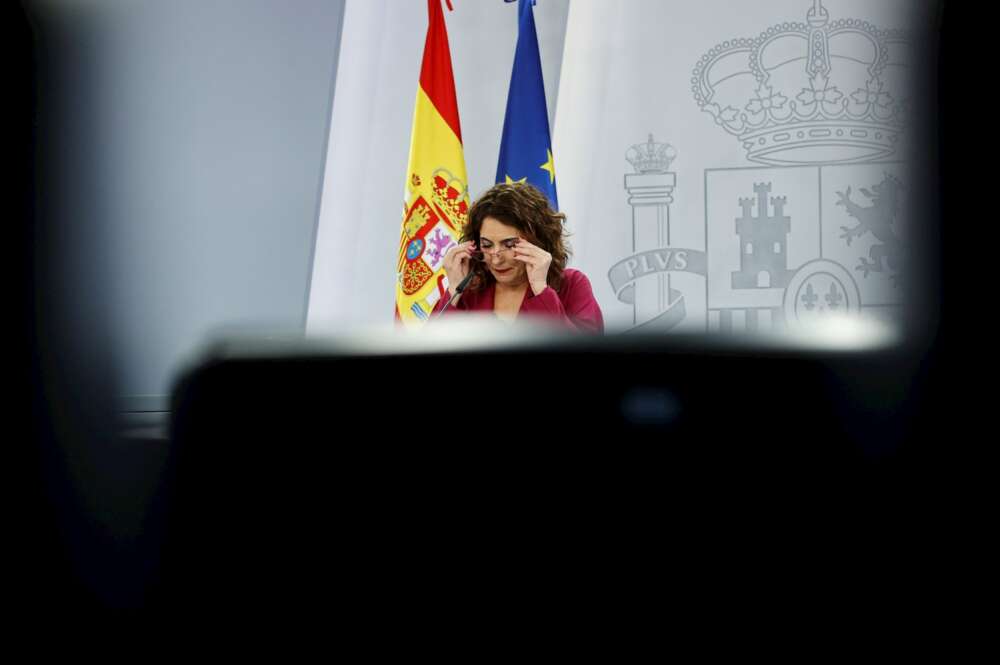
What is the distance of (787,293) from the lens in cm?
287

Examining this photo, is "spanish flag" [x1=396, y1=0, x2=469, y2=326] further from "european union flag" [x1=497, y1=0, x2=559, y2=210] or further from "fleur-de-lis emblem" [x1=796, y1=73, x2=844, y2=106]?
"fleur-de-lis emblem" [x1=796, y1=73, x2=844, y2=106]

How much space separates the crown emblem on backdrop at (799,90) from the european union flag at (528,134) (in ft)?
1.87

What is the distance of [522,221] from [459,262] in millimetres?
173

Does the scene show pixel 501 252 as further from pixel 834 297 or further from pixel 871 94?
pixel 871 94

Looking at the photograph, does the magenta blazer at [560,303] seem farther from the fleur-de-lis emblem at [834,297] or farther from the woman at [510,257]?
the fleur-de-lis emblem at [834,297]

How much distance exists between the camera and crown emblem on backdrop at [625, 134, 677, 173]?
3010mm

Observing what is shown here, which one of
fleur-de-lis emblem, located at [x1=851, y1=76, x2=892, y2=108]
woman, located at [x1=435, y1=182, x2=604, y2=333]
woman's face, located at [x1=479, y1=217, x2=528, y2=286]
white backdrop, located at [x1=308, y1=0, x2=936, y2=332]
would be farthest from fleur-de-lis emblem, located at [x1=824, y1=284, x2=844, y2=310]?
woman's face, located at [x1=479, y1=217, x2=528, y2=286]

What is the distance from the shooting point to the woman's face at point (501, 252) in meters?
2.11

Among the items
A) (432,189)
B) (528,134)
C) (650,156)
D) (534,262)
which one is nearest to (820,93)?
(650,156)

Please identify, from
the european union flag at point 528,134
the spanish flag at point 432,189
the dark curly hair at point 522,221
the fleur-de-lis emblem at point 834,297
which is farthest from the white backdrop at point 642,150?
the dark curly hair at point 522,221

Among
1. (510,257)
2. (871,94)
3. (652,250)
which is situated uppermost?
(871,94)

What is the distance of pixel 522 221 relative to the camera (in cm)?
212

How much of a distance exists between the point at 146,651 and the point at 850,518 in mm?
175

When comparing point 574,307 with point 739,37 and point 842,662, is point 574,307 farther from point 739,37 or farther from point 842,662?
point 842,662
